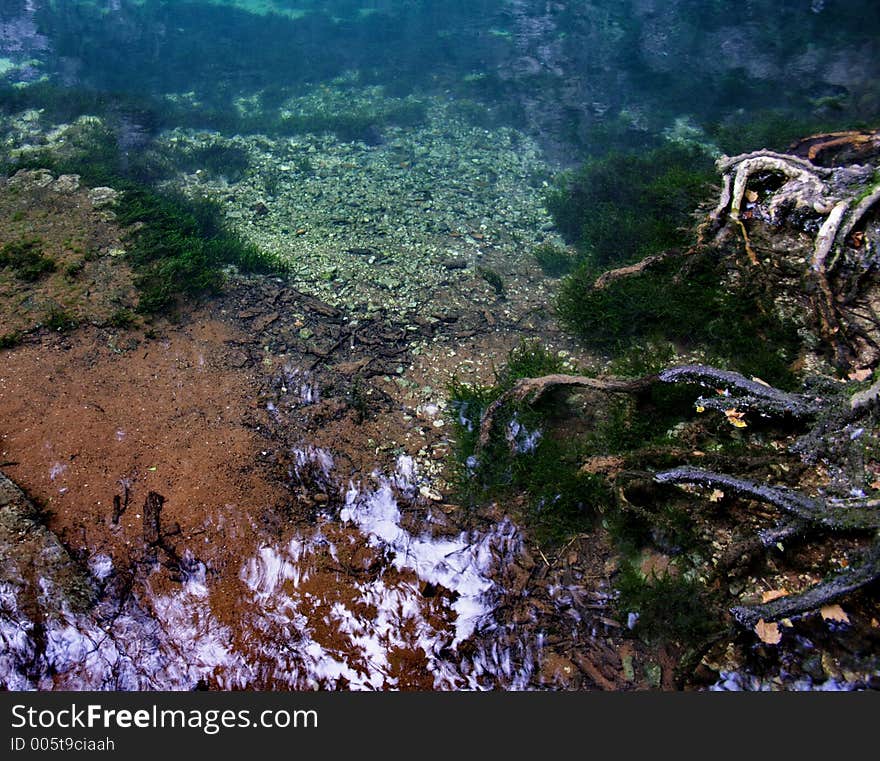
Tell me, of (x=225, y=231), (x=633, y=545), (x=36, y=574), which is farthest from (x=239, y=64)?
(x=633, y=545)

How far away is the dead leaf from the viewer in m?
4.75

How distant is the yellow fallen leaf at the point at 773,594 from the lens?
3.73m

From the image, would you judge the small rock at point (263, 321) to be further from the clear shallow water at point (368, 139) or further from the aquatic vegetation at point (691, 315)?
the aquatic vegetation at point (691, 315)

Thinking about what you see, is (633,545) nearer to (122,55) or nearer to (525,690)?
(525,690)

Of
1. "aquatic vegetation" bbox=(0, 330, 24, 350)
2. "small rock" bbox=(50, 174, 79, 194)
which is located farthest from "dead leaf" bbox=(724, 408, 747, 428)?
"small rock" bbox=(50, 174, 79, 194)

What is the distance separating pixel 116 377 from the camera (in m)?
6.04

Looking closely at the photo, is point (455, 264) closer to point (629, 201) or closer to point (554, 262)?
point (554, 262)

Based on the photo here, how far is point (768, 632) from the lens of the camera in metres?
3.63

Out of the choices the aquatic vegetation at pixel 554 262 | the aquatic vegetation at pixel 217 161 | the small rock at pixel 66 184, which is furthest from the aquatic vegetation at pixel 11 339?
the aquatic vegetation at pixel 554 262

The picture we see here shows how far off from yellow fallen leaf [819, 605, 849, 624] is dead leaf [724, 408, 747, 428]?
5.32ft

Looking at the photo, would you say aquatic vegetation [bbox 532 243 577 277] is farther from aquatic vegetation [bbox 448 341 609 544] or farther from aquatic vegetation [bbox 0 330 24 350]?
aquatic vegetation [bbox 0 330 24 350]

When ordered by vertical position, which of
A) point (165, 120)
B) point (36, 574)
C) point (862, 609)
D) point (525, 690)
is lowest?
point (525, 690)

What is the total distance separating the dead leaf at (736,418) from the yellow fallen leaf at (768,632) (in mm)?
1734

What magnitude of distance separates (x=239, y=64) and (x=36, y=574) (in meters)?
18.8
